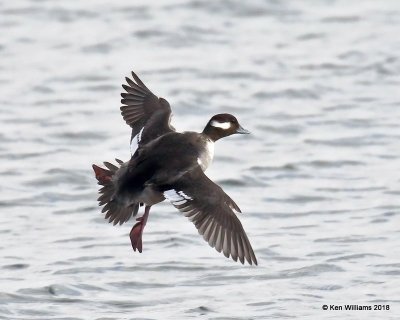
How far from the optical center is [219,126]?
29.6 ft

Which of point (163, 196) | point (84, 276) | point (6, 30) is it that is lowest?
point (84, 276)

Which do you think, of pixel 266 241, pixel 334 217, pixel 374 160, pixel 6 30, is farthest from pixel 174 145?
pixel 6 30

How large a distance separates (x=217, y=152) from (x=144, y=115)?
154 inches

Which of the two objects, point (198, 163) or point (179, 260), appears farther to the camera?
point (179, 260)

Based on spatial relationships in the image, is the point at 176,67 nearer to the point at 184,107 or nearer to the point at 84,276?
the point at 184,107

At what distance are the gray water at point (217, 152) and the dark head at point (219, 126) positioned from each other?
104 centimetres

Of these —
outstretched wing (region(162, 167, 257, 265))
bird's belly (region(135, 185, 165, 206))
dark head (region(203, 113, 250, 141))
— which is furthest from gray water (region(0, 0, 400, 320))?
dark head (region(203, 113, 250, 141))

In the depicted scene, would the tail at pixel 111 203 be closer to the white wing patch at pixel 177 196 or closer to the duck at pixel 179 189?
the duck at pixel 179 189

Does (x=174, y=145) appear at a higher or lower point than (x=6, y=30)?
lower

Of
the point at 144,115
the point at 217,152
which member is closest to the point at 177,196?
the point at 144,115

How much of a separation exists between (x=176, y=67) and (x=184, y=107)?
157cm

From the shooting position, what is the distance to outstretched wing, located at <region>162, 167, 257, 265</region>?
821cm

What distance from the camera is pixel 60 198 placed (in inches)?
468

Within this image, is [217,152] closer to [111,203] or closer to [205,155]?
[205,155]
